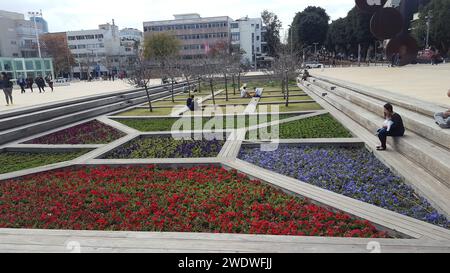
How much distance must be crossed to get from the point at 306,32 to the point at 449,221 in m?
68.9

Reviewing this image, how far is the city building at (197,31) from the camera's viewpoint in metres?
83.1

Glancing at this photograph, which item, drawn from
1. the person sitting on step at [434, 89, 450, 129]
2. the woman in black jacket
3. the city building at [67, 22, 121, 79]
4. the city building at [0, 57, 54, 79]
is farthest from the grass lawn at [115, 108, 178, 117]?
the city building at [67, 22, 121, 79]

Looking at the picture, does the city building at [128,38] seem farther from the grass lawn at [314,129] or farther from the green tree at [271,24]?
the grass lawn at [314,129]

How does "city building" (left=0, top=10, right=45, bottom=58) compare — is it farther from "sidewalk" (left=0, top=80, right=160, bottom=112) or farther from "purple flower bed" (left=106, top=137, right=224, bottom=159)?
"purple flower bed" (left=106, top=137, right=224, bottom=159)

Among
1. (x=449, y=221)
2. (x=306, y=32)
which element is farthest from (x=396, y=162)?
(x=306, y=32)

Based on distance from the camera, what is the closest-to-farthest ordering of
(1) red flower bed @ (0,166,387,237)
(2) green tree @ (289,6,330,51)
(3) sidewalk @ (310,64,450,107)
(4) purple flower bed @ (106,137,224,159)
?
(1) red flower bed @ (0,166,387,237)
(4) purple flower bed @ (106,137,224,159)
(3) sidewalk @ (310,64,450,107)
(2) green tree @ (289,6,330,51)

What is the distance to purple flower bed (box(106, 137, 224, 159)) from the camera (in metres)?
8.29

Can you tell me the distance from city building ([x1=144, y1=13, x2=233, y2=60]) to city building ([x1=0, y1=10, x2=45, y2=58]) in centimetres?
2744

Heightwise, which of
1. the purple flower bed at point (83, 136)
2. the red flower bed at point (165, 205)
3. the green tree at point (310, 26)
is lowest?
the red flower bed at point (165, 205)

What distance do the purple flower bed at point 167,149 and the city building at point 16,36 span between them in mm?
70063

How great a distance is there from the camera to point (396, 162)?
21.3ft

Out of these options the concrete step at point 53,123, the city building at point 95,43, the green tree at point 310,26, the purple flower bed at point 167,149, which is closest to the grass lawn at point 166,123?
the purple flower bed at point 167,149

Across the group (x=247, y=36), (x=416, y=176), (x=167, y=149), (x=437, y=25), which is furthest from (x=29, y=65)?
(x=437, y=25)
